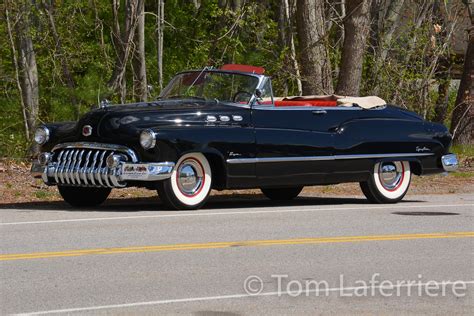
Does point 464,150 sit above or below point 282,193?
below

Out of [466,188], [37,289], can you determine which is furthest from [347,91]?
[37,289]

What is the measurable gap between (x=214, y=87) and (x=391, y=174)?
2.61 meters

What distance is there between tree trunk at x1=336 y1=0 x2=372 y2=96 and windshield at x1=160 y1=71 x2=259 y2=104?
8.11 m

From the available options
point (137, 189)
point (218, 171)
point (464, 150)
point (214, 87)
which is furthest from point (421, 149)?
point (464, 150)

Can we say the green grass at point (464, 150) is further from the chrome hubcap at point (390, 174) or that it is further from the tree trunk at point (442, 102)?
the chrome hubcap at point (390, 174)

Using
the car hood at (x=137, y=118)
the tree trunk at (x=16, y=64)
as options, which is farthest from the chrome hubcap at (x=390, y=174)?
the tree trunk at (x=16, y=64)

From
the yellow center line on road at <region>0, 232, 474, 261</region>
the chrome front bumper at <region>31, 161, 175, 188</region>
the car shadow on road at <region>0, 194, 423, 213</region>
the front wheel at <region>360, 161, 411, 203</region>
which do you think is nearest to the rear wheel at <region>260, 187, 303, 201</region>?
the car shadow on road at <region>0, 194, 423, 213</region>

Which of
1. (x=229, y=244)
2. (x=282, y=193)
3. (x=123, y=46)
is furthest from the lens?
(x=123, y=46)

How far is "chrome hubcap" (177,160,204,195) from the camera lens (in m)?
13.3

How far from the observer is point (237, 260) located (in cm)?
988

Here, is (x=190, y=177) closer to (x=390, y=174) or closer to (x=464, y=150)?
(x=390, y=174)

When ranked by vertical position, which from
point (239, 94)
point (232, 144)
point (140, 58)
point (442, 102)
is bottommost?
point (442, 102)

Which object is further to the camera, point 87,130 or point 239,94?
point 239,94

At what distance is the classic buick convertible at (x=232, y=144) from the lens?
13.1m
